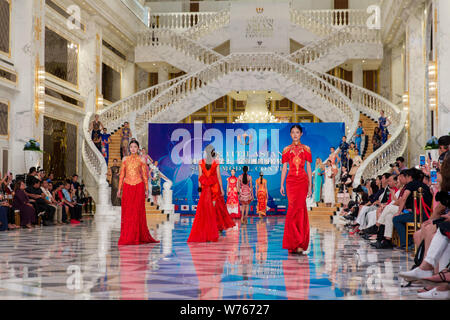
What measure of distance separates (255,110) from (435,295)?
17224mm

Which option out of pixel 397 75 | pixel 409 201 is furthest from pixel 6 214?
pixel 397 75

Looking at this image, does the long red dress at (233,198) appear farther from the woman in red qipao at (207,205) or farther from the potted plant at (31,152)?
the woman in red qipao at (207,205)

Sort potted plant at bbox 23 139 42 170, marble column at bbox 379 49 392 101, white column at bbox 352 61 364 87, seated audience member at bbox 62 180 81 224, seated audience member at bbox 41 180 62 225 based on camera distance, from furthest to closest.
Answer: marble column at bbox 379 49 392 101, white column at bbox 352 61 364 87, seated audience member at bbox 62 180 81 224, potted plant at bbox 23 139 42 170, seated audience member at bbox 41 180 62 225

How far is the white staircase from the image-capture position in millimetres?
16172

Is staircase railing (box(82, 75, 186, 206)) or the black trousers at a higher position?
staircase railing (box(82, 75, 186, 206))

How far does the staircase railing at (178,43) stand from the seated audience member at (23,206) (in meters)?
9.97

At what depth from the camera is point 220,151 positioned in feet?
55.3

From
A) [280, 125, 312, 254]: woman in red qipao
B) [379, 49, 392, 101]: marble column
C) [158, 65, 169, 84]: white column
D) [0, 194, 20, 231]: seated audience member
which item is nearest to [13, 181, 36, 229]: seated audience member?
[0, 194, 20, 231]: seated audience member

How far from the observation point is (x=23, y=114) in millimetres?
13672

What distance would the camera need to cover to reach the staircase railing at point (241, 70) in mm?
18109

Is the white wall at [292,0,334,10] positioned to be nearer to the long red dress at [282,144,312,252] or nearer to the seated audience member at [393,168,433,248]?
the seated audience member at [393,168,433,248]

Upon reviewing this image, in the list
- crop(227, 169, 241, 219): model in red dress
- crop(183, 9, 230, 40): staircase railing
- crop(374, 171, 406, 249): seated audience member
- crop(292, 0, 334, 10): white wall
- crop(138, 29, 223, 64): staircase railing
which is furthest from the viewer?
crop(292, 0, 334, 10): white wall

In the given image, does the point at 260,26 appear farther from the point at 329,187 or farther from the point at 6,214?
the point at 6,214

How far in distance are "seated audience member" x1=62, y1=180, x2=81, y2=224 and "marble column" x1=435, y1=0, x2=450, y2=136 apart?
8253mm
